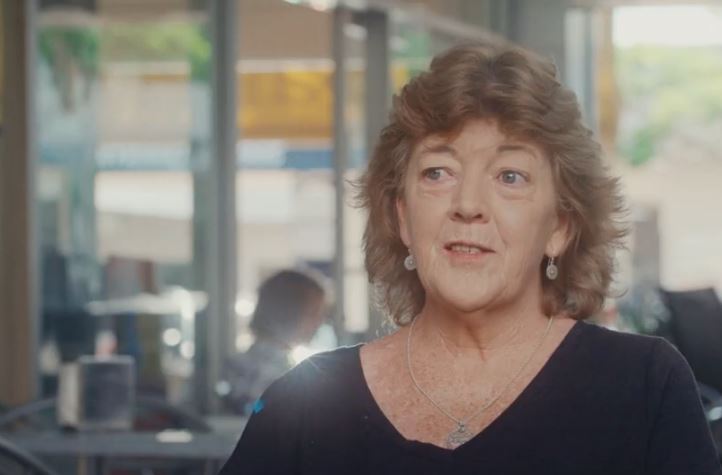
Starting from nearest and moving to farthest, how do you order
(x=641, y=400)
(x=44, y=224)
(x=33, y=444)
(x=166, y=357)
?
(x=641, y=400)
(x=33, y=444)
(x=44, y=224)
(x=166, y=357)

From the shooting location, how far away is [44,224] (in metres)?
7.96

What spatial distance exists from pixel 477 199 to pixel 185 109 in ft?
22.0

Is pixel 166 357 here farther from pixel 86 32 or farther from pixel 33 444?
pixel 33 444

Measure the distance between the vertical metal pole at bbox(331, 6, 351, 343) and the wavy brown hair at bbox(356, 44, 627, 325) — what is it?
6.12 meters

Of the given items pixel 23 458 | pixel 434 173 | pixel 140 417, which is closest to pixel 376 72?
pixel 140 417

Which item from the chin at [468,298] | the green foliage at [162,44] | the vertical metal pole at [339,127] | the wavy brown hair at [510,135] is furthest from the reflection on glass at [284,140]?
the chin at [468,298]

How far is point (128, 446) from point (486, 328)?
289 cm

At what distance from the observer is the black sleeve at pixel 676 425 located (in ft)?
7.48

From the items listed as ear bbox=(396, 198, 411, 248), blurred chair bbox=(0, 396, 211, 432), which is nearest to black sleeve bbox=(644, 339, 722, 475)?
ear bbox=(396, 198, 411, 248)

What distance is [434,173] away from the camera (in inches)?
97.3

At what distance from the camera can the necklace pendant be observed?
2359 millimetres

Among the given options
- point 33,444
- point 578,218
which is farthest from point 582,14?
point 578,218

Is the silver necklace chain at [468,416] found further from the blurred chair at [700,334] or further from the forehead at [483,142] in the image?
the blurred chair at [700,334]

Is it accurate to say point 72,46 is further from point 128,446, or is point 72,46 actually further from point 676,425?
point 676,425
